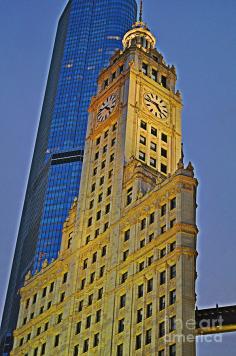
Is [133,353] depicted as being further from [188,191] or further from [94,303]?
[188,191]

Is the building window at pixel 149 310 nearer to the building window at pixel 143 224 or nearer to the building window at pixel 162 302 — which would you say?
the building window at pixel 162 302

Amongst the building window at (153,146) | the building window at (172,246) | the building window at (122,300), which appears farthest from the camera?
the building window at (153,146)

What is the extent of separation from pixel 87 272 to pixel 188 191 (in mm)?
19520

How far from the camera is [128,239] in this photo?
9425 centimetres

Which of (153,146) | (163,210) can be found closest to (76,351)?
(163,210)

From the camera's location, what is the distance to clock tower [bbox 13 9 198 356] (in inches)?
3241

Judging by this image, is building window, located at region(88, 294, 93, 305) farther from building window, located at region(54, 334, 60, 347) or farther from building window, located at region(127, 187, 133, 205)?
building window, located at region(127, 187, 133, 205)

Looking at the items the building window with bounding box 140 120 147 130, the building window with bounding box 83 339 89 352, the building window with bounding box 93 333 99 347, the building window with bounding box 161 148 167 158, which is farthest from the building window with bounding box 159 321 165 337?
the building window with bounding box 140 120 147 130

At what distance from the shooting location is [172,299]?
264 ft

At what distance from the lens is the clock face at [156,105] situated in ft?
375

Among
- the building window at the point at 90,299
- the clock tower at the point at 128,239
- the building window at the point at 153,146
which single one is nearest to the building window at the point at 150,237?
the clock tower at the point at 128,239

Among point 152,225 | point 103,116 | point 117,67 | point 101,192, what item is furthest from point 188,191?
point 117,67

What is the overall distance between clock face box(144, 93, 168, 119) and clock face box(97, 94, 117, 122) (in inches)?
214

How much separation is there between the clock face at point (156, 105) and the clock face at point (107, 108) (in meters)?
5.42
